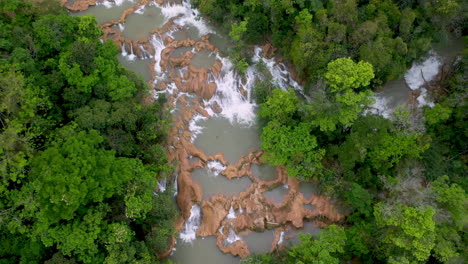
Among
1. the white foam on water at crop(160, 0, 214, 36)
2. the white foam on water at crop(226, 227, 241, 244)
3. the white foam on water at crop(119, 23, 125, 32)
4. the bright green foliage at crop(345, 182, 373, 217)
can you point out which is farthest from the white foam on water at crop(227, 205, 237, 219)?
the white foam on water at crop(119, 23, 125, 32)

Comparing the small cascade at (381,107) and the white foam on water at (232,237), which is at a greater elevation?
the small cascade at (381,107)

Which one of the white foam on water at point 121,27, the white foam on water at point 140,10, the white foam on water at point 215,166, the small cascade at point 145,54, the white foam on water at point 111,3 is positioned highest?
the white foam on water at point 140,10

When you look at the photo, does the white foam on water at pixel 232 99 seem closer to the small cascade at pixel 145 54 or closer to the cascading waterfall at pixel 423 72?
the small cascade at pixel 145 54

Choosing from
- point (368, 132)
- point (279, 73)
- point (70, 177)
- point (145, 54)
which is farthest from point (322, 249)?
point (145, 54)

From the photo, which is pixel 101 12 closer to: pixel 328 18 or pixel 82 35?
pixel 82 35

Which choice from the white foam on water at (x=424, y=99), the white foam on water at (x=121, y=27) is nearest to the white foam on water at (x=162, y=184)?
the white foam on water at (x=121, y=27)

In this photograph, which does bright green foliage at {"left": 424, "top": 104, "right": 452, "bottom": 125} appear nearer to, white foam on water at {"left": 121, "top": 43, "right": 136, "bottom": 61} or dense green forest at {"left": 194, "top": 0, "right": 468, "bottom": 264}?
dense green forest at {"left": 194, "top": 0, "right": 468, "bottom": 264}
